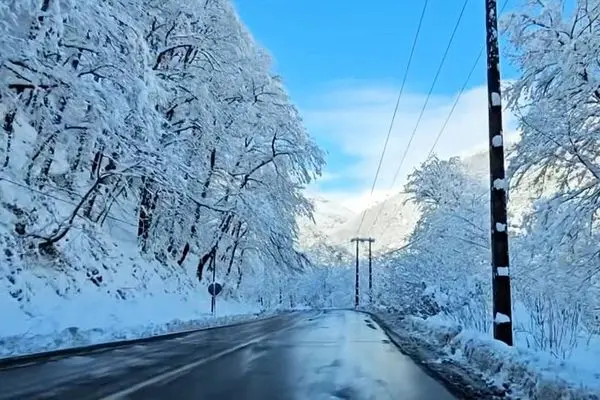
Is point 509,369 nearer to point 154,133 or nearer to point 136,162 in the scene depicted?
point 154,133

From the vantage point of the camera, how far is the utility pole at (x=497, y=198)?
10320mm

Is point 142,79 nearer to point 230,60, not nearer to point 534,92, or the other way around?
point 534,92

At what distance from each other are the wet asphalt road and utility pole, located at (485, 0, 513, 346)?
5.93 feet

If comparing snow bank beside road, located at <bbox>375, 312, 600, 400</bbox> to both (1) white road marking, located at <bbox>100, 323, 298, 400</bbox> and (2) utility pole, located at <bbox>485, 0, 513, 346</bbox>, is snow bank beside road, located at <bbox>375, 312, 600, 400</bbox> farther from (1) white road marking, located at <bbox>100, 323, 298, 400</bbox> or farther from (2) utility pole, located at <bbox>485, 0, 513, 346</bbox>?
(1) white road marking, located at <bbox>100, 323, 298, 400</bbox>

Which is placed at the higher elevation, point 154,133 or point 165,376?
point 154,133

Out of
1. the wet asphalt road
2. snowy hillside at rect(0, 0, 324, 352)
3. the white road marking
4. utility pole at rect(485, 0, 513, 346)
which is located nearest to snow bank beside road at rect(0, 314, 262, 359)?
snowy hillside at rect(0, 0, 324, 352)

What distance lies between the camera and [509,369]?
25.3 feet

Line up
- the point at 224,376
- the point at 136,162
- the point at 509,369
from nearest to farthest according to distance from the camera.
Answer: the point at 509,369 < the point at 224,376 < the point at 136,162

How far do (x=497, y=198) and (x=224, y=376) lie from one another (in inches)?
237

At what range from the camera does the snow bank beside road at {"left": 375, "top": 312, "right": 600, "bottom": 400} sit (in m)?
6.01

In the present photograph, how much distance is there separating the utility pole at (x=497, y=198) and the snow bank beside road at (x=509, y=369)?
0.55 meters

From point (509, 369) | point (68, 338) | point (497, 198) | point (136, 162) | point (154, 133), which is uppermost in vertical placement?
point (154, 133)

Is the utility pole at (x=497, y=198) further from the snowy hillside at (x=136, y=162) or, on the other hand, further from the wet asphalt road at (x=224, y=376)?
the snowy hillside at (x=136, y=162)

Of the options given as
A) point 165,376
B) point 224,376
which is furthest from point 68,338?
point 224,376
